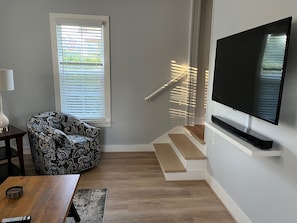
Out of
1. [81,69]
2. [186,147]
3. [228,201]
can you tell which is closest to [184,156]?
[186,147]

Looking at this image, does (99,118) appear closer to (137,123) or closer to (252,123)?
(137,123)

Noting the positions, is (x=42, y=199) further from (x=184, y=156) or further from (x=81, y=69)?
(x=81, y=69)

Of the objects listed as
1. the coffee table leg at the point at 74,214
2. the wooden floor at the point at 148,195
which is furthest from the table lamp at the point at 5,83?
the coffee table leg at the point at 74,214

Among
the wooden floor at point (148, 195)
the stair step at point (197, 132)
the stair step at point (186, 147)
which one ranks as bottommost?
the wooden floor at point (148, 195)

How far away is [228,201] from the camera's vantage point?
2320 millimetres

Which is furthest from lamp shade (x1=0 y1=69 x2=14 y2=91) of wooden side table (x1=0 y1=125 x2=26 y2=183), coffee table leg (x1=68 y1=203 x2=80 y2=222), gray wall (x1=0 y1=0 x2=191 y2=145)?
coffee table leg (x1=68 y1=203 x2=80 y2=222)

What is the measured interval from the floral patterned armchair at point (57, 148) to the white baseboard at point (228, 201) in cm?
160

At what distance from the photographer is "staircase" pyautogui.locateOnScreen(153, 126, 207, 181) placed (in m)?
2.88

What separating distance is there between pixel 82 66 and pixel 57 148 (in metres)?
1.37

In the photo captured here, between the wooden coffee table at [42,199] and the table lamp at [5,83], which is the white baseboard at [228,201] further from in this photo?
the table lamp at [5,83]

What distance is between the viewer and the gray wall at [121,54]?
3316mm

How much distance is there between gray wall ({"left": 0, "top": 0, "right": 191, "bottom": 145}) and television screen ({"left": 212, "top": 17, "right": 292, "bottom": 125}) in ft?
5.04

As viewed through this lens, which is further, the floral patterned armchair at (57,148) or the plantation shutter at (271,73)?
the floral patterned armchair at (57,148)

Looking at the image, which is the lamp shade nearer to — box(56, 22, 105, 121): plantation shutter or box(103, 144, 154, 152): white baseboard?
box(56, 22, 105, 121): plantation shutter
